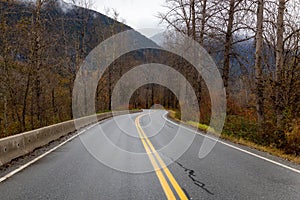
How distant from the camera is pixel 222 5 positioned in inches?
651

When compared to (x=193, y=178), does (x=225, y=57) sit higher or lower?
higher

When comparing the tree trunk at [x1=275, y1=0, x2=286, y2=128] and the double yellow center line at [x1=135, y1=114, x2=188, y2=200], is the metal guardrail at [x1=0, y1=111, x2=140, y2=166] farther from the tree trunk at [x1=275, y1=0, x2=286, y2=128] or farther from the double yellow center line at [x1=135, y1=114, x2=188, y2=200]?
the tree trunk at [x1=275, y1=0, x2=286, y2=128]

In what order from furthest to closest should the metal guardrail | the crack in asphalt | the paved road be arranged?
1. the metal guardrail
2. the crack in asphalt
3. the paved road

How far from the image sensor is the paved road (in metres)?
5.16

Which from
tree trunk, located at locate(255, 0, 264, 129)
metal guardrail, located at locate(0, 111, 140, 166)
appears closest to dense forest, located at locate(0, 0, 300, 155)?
tree trunk, located at locate(255, 0, 264, 129)

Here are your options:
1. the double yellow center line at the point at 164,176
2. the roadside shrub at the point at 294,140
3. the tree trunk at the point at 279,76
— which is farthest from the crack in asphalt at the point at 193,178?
the tree trunk at the point at 279,76

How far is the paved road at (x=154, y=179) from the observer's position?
516 cm

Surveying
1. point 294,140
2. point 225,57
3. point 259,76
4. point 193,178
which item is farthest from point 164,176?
point 225,57

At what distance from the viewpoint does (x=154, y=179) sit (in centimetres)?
619

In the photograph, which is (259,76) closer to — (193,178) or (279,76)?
(279,76)

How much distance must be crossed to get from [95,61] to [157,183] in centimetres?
3522

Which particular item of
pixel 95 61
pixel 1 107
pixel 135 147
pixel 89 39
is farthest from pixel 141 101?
pixel 135 147

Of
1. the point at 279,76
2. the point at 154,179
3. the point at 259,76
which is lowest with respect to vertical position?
the point at 154,179

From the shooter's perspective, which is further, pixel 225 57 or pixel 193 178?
pixel 225 57
